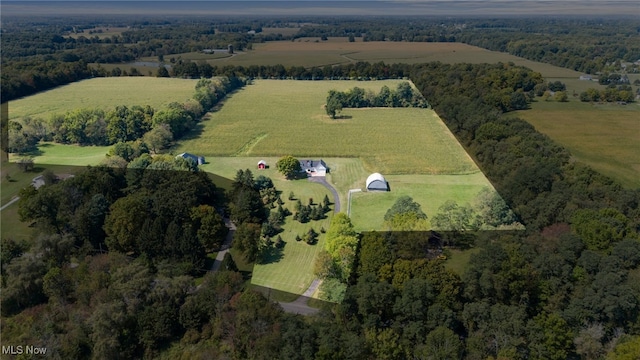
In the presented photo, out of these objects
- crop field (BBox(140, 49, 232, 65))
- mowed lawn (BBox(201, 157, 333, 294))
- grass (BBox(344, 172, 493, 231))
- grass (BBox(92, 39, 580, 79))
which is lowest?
mowed lawn (BBox(201, 157, 333, 294))

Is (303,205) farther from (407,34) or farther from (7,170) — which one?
(407,34)

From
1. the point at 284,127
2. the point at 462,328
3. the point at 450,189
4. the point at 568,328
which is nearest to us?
the point at 568,328

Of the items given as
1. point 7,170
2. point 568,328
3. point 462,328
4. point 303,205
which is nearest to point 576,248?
point 568,328

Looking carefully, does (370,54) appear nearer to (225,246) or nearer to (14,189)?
(14,189)

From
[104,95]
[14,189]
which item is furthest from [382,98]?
[14,189]

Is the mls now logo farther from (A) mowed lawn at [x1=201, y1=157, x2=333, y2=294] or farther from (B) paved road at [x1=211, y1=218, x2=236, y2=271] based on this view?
(A) mowed lawn at [x1=201, y1=157, x2=333, y2=294]

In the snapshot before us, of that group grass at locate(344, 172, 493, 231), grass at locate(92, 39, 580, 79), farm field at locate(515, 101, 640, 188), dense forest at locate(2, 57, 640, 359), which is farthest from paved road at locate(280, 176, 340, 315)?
grass at locate(92, 39, 580, 79)

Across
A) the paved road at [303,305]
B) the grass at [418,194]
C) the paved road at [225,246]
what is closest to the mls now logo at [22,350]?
the paved road at [225,246]
